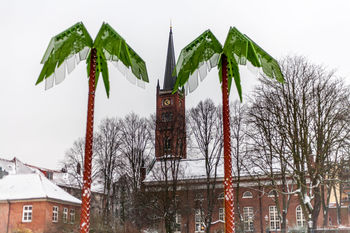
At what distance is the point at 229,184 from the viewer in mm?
10766

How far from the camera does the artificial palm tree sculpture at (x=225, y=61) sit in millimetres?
11281

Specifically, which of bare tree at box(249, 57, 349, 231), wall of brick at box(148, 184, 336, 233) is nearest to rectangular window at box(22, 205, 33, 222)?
wall of brick at box(148, 184, 336, 233)

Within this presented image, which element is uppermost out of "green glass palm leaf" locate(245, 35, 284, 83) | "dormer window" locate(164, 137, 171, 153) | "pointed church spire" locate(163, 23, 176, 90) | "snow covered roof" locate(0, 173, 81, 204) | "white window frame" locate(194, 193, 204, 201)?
"pointed church spire" locate(163, 23, 176, 90)

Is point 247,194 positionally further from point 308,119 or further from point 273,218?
point 308,119

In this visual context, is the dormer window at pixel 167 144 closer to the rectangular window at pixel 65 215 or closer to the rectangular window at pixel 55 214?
the rectangular window at pixel 65 215

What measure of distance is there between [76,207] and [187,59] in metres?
35.4

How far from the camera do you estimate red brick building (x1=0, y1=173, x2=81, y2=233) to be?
37.3 metres

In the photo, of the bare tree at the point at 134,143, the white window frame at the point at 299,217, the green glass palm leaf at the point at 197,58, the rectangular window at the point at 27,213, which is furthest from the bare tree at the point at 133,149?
the green glass palm leaf at the point at 197,58

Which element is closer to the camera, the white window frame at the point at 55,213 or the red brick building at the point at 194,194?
the white window frame at the point at 55,213

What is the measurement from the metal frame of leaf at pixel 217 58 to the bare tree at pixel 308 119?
12.3m

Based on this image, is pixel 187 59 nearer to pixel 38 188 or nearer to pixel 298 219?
pixel 38 188

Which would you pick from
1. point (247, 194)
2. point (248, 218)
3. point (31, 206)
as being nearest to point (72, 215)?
point (31, 206)

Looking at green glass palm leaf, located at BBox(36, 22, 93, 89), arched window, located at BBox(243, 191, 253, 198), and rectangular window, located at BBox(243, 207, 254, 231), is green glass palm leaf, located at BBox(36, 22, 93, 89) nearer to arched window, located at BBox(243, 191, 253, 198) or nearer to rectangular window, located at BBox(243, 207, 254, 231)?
rectangular window, located at BBox(243, 207, 254, 231)

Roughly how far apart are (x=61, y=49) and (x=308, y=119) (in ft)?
59.3
